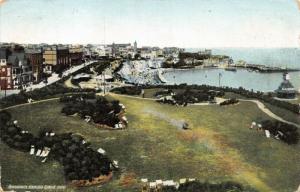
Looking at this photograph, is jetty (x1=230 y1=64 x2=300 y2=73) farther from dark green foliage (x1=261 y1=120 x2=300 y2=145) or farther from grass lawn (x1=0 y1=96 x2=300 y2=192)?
dark green foliage (x1=261 y1=120 x2=300 y2=145)

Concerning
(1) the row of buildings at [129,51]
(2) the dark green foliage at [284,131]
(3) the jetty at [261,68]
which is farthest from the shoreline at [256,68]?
(2) the dark green foliage at [284,131]

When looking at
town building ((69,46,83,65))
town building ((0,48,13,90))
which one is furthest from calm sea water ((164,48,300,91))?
town building ((0,48,13,90))

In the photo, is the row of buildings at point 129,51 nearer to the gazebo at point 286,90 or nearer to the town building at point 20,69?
the town building at point 20,69

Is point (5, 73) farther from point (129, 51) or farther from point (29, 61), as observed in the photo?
point (129, 51)

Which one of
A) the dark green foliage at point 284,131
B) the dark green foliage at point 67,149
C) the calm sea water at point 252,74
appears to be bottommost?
the dark green foliage at point 67,149

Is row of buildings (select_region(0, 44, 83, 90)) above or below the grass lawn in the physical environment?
above

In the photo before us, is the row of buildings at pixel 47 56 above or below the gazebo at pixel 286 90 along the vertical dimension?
above

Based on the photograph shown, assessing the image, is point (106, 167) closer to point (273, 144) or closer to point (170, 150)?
point (170, 150)
